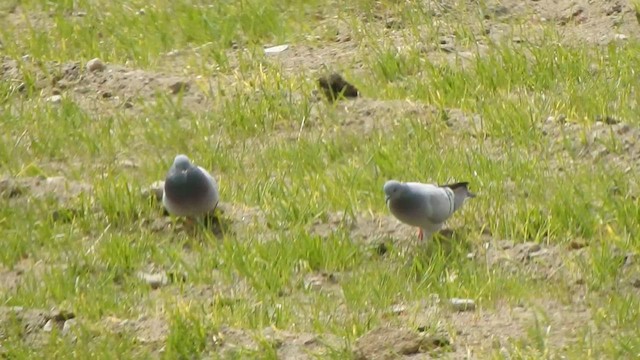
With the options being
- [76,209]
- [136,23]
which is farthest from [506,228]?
[136,23]

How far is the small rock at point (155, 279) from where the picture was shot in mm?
6570

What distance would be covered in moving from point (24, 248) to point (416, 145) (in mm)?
2086

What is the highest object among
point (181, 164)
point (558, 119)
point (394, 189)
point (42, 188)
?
A: point (394, 189)

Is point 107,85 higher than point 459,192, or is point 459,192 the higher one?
point 459,192

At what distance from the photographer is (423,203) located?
6516mm

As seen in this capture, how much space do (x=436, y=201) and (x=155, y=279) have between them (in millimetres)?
1309

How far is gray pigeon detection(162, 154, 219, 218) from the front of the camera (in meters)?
6.91

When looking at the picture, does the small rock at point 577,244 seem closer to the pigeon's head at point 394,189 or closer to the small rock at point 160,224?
the pigeon's head at point 394,189

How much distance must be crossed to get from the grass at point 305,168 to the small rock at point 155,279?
2.7 inches

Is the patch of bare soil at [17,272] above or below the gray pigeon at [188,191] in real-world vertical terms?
below

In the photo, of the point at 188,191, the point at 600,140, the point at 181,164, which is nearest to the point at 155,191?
the point at 181,164

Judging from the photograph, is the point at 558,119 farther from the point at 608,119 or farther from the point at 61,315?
the point at 61,315

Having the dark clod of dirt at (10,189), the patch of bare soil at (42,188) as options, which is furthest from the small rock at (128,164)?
the dark clod of dirt at (10,189)

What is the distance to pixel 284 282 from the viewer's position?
21.1ft
